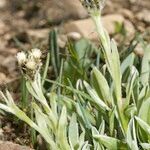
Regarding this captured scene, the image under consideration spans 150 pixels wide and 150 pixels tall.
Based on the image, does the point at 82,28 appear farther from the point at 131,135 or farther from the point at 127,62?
the point at 131,135

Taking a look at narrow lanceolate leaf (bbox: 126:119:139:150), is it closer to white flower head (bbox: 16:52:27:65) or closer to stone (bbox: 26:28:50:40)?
white flower head (bbox: 16:52:27:65)

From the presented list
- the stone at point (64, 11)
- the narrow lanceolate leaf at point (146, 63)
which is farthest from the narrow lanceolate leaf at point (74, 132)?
the stone at point (64, 11)

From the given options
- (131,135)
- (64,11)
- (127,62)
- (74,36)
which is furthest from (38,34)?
(131,135)

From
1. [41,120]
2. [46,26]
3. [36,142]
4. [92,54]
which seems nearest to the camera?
[41,120]

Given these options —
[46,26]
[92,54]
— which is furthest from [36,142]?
[46,26]

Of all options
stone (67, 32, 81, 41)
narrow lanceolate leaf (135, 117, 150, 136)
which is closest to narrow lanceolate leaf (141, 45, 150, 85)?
narrow lanceolate leaf (135, 117, 150, 136)

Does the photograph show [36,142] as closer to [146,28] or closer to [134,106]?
[134,106]
